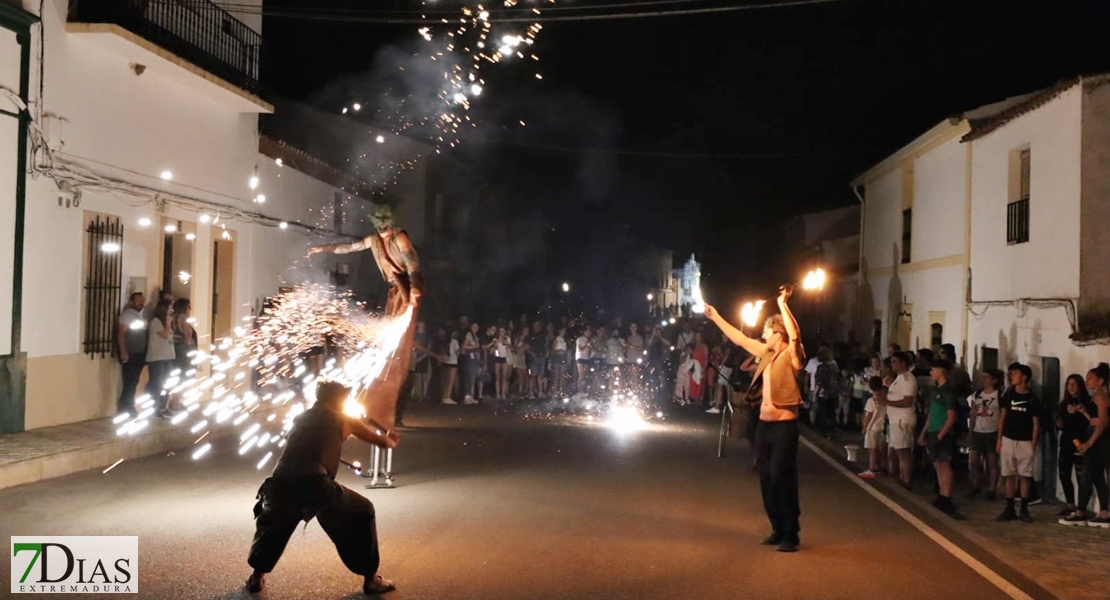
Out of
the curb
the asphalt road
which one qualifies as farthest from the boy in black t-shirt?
the asphalt road

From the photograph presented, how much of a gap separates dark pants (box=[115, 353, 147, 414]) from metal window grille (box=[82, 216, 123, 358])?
1.48 feet

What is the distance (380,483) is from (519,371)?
12210mm

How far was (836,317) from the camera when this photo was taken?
2964 cm

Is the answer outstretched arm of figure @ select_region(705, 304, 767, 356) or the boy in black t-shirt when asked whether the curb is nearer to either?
the boy in black t-shirt

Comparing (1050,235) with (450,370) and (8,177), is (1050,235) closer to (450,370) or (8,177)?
(450,370)

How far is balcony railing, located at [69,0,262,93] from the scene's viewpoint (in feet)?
46.4

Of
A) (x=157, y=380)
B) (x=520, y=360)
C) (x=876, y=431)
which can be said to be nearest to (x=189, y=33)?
(x=157, y=380)

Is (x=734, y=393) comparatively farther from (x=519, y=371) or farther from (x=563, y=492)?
(x=519, y=371)

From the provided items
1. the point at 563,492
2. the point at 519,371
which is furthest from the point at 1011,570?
the point at 519,371

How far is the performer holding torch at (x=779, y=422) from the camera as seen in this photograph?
8289 mm

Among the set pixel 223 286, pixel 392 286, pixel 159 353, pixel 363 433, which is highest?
pixel 223 286

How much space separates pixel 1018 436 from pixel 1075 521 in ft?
3.26

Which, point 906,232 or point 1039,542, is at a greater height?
point 906,232

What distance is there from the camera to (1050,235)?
13062mm
